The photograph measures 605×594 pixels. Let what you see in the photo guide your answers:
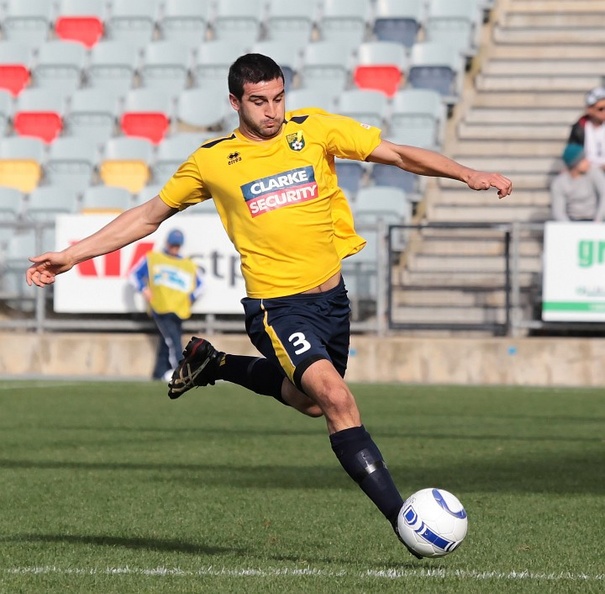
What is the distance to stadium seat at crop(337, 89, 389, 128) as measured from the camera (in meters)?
21.5

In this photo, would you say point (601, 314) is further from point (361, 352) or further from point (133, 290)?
point (133, 290)

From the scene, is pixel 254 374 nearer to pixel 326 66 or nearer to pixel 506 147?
pixel 506 147

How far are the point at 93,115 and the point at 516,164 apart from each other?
664 cm

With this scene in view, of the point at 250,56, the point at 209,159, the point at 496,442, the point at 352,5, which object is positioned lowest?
A: the point at 496,442

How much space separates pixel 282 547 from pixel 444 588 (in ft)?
3.98

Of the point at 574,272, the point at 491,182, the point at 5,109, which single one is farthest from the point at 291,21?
the point at 491,182

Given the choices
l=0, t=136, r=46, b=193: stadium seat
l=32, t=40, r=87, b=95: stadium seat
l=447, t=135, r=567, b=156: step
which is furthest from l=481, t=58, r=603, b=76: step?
l=0, t=136, r=46, b=193: stadium seat

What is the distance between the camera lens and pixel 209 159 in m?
6.50

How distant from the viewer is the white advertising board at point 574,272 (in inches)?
682

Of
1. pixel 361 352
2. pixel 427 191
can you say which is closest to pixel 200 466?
Result: pixel 361 352

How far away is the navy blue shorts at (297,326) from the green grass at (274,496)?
2.74 feet

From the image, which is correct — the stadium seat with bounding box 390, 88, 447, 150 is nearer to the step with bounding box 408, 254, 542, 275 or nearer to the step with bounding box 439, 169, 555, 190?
the step with bounding box 439, 169, 555, 190

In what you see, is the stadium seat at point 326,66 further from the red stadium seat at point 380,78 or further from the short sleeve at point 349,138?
the short sleeve at point 349,138

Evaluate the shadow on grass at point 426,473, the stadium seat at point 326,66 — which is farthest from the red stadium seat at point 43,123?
the shadow on grass at point 426,473
